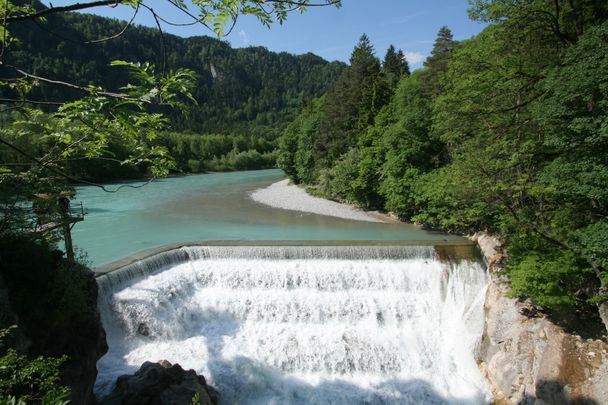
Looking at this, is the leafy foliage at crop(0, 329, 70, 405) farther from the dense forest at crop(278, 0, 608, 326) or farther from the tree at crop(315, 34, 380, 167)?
the tree at crop(315, 34, 380, 167)

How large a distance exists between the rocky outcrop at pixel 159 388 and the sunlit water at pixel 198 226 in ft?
23.2

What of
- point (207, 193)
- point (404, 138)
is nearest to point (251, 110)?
point (207, 193)

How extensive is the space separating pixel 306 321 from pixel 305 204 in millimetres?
16424

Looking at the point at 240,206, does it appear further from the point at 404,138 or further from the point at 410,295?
the point at 410,295

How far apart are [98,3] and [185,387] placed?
8857 mm

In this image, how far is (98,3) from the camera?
1930 mm

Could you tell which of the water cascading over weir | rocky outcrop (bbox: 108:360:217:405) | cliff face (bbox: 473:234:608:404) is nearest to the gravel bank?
the water cascading over weir

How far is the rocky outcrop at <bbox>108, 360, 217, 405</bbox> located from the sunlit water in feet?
23.2

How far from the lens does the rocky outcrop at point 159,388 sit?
8.43 m

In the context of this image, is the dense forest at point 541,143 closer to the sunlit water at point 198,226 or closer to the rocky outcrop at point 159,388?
the sunlit water at point 198,226

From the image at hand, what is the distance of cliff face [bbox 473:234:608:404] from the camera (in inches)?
321

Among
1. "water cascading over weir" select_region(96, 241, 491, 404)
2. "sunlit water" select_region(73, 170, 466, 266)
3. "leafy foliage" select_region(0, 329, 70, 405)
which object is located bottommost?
"water cascading over weir" select_region(96, 241, 491, 404)

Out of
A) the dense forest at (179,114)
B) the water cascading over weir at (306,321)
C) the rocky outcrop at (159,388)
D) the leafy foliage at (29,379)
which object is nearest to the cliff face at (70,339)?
the rocky outcrop at (159,388)

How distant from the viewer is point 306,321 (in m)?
12.8
